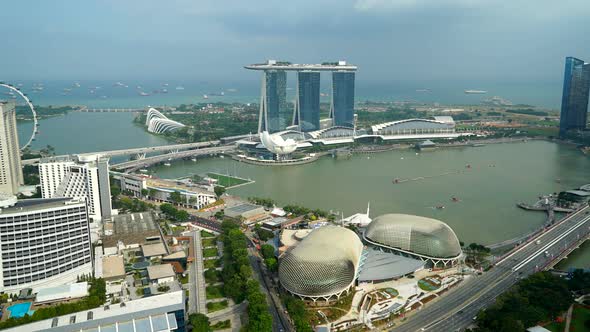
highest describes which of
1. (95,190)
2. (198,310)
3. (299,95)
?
(299,95)

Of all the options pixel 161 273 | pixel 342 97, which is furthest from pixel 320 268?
pixel 342 97

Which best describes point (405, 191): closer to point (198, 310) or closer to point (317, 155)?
point (317, 155)

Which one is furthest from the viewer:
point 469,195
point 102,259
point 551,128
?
point 551,128

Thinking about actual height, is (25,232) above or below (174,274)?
above

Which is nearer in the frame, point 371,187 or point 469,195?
point 469,195

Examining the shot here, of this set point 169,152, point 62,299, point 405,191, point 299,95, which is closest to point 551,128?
point 299,95

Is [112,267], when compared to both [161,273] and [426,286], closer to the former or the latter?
[161,273]

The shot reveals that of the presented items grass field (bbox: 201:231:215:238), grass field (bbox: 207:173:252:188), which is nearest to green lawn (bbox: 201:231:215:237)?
grass field (bbox: 201:231:215:238)

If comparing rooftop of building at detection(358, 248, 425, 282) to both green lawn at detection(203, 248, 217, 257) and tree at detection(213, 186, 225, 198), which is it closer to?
green lawn at detection(203, 248, 217, 257)

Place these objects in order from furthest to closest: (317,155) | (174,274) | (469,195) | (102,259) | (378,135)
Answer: (378,135)
(317,155)
(469,195)
(102,259)
(174,274)
